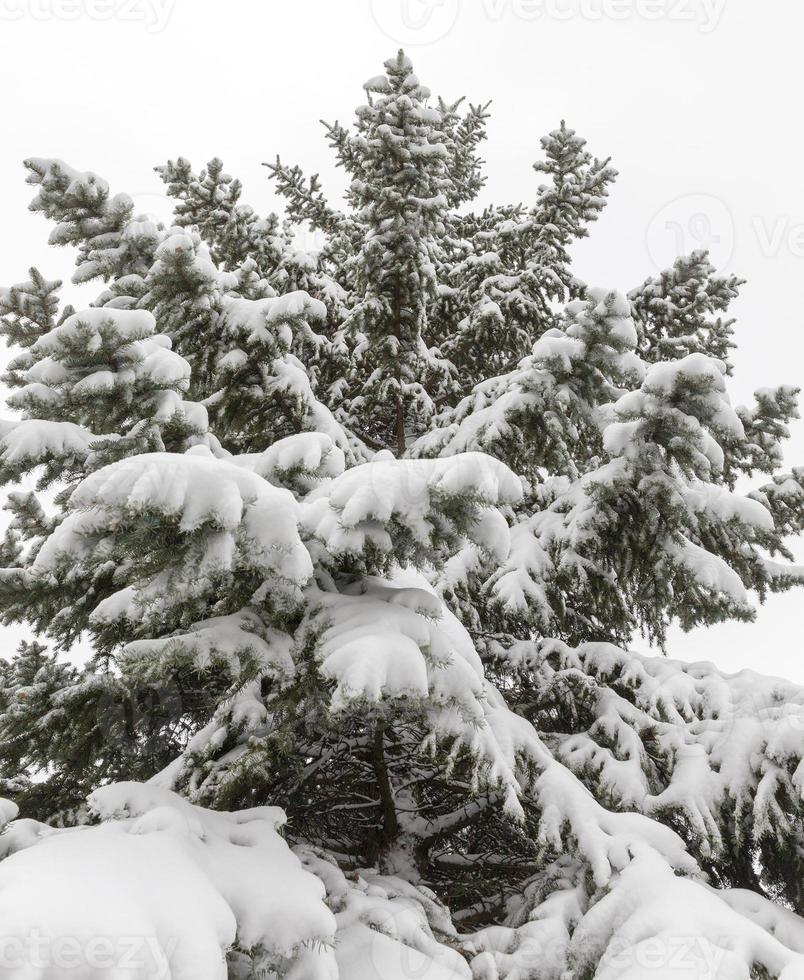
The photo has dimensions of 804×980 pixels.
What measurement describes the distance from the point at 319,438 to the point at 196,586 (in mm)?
1045

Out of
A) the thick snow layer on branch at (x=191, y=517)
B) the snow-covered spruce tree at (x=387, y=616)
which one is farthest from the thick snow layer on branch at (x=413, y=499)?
the thick snow layer on branch at (x=191, y=517)

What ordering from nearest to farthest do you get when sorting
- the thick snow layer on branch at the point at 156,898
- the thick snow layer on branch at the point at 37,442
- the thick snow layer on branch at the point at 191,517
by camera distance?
the thick snow layer on branch at the point at 156,898 → the thick snow layer on branch at the point at 191,517 → the thick snow layer on branch at the point at 37,442

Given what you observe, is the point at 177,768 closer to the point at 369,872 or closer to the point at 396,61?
the point at 369,872

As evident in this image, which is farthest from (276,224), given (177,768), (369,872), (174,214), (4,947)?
(4,947)

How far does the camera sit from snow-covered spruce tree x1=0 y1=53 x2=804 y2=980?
2.21 meters

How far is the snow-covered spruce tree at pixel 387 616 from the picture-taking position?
2.21 meters

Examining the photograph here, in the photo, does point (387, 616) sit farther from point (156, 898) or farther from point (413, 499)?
point (156, 898)

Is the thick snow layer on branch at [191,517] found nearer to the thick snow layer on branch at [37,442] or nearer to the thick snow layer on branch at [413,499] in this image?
the thick snow layer on branch at [413,499]

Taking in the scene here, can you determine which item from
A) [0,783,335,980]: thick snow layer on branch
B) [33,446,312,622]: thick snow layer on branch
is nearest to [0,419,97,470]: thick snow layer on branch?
[33,446,312,622]: thick snow layer on branch

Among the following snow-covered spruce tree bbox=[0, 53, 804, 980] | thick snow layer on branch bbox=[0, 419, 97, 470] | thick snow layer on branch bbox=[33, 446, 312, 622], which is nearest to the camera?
thick snow layer on branch bbox=[33, 446, 312, 622]

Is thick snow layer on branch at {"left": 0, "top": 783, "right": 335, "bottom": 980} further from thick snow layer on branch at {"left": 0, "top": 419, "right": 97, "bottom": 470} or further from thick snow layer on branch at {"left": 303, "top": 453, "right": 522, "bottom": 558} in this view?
thick snow layer on branch at {"left": 0, "top": 419, "right": 97, "bottom": 470}

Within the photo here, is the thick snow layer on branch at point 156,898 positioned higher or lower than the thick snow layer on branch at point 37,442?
lower

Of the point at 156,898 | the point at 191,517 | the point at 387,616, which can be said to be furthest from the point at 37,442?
the point at 156,898

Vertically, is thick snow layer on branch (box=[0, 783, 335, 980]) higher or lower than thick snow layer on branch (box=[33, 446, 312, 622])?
lower
